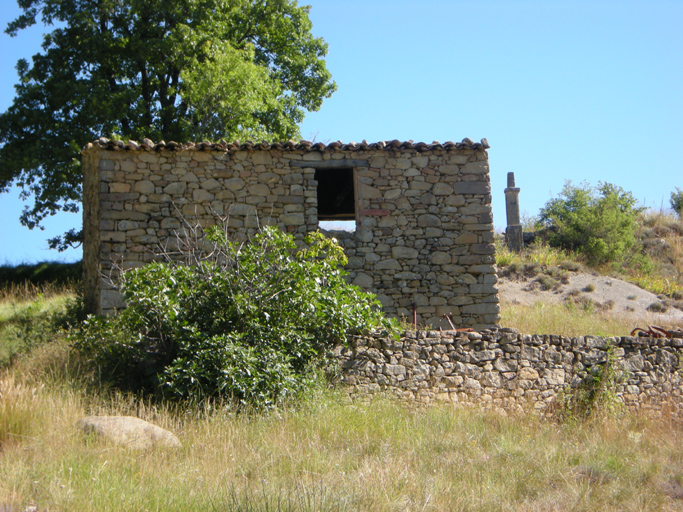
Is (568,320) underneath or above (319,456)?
above

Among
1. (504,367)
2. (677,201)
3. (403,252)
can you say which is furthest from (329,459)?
(677,201)

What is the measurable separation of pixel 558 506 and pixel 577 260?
16.4 m

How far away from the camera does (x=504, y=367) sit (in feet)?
28.7

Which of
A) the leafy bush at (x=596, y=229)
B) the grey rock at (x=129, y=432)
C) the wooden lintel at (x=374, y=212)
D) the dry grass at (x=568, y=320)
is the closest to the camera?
the grey rock at (x=129, y=432)

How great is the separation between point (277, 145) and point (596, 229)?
13662 millimetres

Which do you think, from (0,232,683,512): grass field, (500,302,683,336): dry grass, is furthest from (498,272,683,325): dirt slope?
(0,232,683,512): grass field

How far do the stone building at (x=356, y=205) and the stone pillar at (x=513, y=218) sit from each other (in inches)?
398

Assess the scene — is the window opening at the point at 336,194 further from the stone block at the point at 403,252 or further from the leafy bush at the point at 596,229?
the leafy bush at the point at 596,229

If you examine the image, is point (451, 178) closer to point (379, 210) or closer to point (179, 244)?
point (379, 210)

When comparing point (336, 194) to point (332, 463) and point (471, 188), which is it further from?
point (332, 463)

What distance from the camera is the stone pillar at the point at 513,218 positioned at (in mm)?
21297

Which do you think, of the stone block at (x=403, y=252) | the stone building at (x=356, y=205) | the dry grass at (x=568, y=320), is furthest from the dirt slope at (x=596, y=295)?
the stone block at (x=403, y=252)

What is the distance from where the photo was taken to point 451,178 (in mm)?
11672

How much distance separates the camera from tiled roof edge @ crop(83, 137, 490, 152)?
10.7 m
